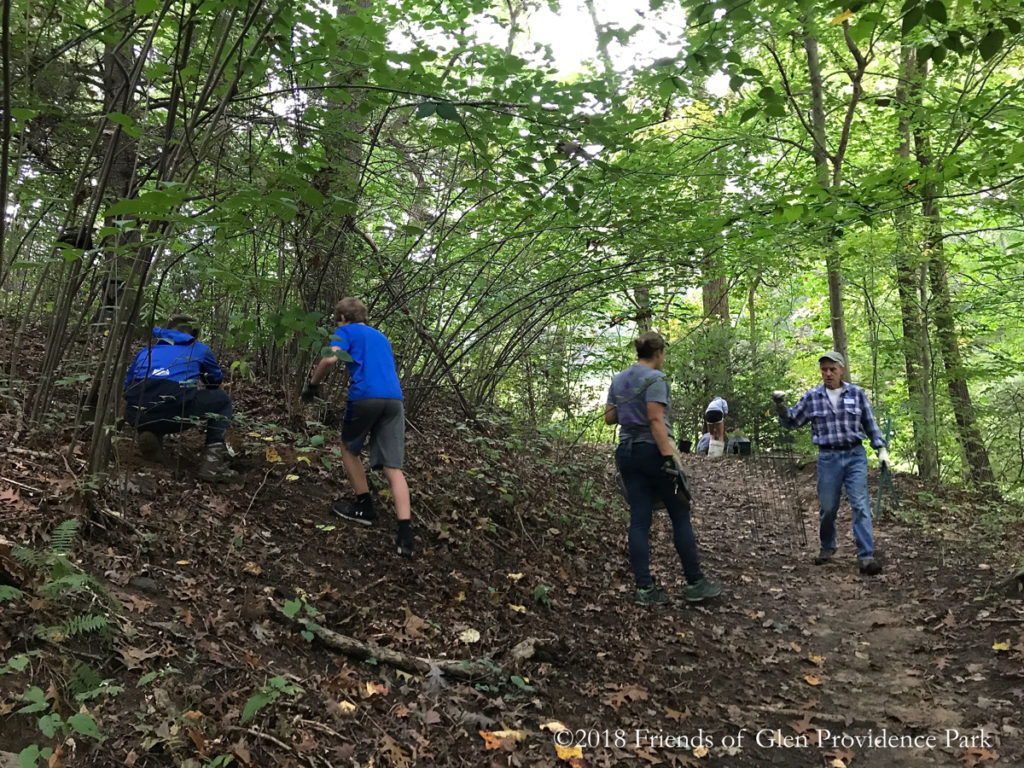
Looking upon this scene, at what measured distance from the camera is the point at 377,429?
459 cm

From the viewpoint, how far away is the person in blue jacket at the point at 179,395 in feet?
14.6

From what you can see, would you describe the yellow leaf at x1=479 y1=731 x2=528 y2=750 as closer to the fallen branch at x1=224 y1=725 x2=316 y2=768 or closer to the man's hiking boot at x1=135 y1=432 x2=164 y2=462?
the fallen branch at x1=224 y1=725 x2=316 y2=768

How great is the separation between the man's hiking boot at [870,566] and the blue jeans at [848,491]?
6 centimetres

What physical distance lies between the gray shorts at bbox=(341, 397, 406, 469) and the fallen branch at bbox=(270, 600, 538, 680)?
1.49 metres

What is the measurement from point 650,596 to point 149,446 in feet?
12.9

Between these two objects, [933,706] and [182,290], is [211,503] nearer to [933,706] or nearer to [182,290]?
[182,290]

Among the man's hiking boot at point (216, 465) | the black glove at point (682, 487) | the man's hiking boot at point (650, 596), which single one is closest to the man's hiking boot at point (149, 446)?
the man's hiking boot at point (216, 465)

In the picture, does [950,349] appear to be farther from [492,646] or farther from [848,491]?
[492,646]

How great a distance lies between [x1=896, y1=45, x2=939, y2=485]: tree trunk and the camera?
8.88m

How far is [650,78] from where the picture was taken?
3645 millimetres

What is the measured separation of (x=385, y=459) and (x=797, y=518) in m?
5.67

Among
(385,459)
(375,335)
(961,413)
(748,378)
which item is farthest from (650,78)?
(748,378)

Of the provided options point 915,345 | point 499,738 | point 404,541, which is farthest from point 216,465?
point 915,345

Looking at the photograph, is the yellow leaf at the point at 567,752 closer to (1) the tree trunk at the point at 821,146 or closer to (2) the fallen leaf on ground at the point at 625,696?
(2) the fallen leaf on ground at the point at 625,696
